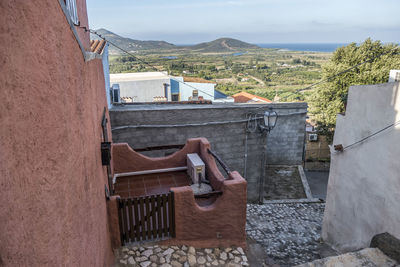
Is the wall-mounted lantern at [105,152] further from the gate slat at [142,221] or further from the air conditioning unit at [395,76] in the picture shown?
the air conditioning unit at [395,76]

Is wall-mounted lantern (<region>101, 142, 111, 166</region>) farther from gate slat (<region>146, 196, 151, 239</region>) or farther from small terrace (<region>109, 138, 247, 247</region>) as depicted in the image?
gate slat (<region>146, 196, 151, 239</region>)

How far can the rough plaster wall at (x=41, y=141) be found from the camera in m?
1.54

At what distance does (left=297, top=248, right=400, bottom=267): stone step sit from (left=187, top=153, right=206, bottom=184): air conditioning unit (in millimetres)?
3391

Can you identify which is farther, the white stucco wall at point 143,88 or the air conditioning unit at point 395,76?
the white stucco wall at point 143,88

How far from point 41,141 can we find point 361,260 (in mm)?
5084

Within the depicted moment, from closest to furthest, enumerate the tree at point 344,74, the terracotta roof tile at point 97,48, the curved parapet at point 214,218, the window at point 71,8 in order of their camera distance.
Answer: the window at point 71,8
the curved parapet at point 214,218
the terracotta roof tile at point 97,48
the tree at point 344,74

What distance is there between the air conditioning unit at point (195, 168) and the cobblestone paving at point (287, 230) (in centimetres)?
276

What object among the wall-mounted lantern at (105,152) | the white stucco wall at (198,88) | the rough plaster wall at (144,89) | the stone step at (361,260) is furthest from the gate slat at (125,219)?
the white stucco wall at (198,88)

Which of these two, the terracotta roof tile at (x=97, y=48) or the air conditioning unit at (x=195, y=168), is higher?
the terracotta roof tile at (x=97, y=48)

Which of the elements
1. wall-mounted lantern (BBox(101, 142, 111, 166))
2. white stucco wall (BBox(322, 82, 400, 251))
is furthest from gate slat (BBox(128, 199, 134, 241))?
white stucco wall (BBox(322, 82, 400, 251))

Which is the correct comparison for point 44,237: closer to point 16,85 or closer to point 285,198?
point 16,85

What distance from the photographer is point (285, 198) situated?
12.7 metres

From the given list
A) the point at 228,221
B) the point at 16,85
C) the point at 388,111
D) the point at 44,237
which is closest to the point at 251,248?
the point at 228,221

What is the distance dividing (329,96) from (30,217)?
2124 cm
